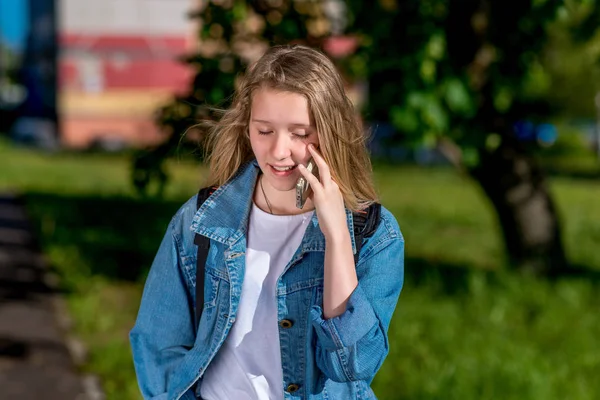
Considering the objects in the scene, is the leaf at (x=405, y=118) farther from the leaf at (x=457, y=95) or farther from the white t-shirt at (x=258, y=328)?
the white t-shirt at (x=258, y=328)

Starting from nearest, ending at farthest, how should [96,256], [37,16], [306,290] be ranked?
[306,290], [96,256], [37,16]

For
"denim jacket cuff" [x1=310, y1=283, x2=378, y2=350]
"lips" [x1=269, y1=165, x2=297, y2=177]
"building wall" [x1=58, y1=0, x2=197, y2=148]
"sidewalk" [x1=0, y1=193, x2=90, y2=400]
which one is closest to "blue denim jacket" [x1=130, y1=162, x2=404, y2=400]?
"denim jacket cuff" [x1=310, y1=283, x2=378, y2=350]

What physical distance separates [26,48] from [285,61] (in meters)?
53.9

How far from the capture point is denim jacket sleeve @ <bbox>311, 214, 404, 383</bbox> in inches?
76.4

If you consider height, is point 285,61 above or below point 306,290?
above

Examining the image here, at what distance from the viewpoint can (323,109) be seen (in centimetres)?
202

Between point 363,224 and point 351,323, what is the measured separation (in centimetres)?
25

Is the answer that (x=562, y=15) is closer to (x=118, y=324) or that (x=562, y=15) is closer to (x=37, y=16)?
(x=118, y=324)

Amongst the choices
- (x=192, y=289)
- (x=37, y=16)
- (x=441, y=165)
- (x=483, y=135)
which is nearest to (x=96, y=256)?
(x=483, y=135)

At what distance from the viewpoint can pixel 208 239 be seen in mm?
2141

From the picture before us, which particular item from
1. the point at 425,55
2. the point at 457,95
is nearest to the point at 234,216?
the point at 425,55

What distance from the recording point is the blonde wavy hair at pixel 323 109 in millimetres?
2018

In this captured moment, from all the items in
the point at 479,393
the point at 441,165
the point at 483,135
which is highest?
the point at 483,135

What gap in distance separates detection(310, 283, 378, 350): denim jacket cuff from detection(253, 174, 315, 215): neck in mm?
271
